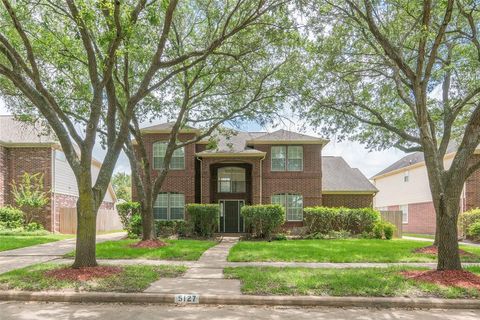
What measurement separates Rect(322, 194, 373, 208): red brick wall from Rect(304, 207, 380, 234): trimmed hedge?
200cm

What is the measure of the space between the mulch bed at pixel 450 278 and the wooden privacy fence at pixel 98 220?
20.5m

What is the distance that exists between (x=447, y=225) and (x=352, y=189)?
14847 mm

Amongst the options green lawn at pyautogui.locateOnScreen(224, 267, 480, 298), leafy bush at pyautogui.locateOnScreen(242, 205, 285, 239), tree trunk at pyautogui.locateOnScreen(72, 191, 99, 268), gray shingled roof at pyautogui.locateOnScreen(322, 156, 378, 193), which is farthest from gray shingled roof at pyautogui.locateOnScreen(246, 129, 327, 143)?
tree trunk at pyautogui.locateOnScreen(72, 191, 99, 268)

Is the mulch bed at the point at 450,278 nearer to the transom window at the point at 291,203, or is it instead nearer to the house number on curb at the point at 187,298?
the house number on curb at the point at 187,298

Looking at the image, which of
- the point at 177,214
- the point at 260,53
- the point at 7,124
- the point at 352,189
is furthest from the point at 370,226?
the point at 7,124

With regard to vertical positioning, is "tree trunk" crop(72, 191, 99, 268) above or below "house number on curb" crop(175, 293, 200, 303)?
above

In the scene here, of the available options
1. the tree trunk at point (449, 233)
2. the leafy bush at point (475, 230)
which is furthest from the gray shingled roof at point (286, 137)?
the tree trunk at point (449, 233)

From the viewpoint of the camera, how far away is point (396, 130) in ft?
48.8

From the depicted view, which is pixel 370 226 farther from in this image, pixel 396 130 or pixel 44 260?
pixel 44 260

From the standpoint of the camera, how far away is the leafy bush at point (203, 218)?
63.1 ft

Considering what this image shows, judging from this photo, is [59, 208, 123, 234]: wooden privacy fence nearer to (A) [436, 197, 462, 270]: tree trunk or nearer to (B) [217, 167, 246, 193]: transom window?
(B) [217, 167, 246, 193]: transom window

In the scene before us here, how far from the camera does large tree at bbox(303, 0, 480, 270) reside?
28.1 feet

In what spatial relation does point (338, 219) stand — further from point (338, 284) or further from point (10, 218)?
point (10, 218)

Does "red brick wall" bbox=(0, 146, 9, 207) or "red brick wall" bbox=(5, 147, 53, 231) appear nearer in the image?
"red brick wall" bbox=(0, 146, 9, 207)
